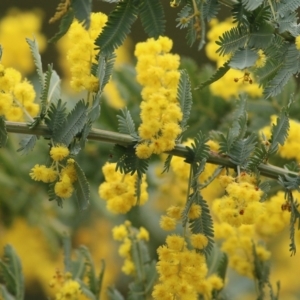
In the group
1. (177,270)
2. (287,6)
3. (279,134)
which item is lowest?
(177,270)

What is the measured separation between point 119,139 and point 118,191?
63 mm

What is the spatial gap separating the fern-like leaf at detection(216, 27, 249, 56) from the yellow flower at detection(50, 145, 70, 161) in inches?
5.9

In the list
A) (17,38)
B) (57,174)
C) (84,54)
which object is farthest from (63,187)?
(17,38)

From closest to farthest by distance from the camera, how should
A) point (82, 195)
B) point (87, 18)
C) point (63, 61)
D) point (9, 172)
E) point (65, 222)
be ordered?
1. point (87, 18)
2. point (82, 195)
3. point (9, 172)
4. point (65, 222)
5. point (63, 61)

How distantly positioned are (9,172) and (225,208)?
726 millimetres

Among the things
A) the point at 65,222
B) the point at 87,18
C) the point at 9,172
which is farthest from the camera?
the point at 65,222

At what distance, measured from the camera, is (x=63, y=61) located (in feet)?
5.97

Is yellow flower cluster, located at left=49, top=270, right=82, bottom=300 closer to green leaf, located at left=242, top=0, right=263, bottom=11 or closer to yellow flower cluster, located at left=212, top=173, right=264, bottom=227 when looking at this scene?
yellow flower cluster, located at left=212, top=173, right=264, bottom=227

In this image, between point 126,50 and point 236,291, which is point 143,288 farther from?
point 126,50

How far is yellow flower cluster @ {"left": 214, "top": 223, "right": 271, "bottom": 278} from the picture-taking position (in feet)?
2.68

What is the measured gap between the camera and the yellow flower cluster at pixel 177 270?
24.8 inches

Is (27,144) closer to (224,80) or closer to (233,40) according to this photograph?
(233,40)

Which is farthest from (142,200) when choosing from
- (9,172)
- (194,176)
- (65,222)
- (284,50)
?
(65,222)

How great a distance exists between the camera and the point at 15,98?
2.16ft
